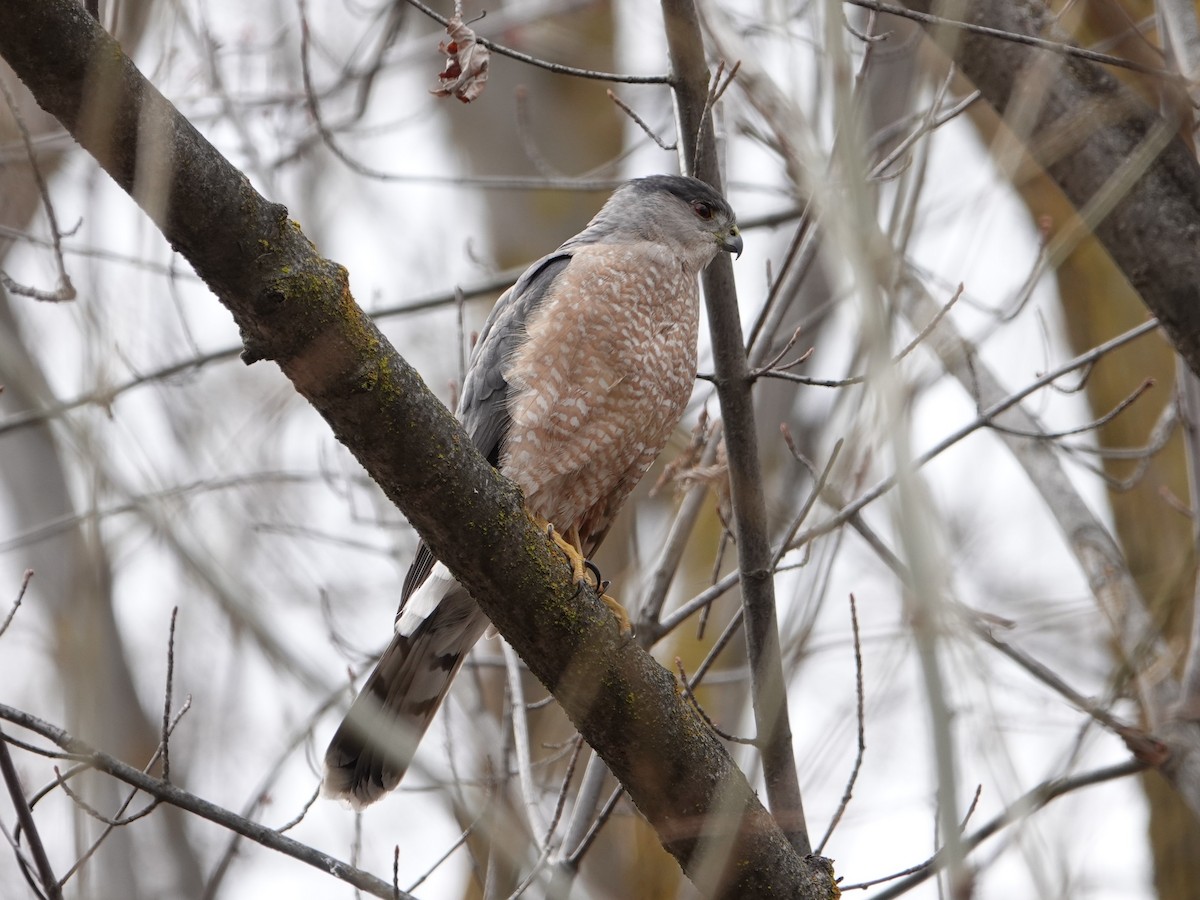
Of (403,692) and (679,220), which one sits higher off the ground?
(679,220)

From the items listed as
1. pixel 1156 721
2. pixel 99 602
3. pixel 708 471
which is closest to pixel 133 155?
pixel 99 602

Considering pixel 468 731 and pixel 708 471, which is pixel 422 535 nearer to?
pixel 468 731

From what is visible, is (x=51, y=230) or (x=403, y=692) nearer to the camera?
(x=51, y=230)

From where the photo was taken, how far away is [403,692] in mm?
3980

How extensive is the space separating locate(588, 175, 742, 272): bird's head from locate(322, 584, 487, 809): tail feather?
55.9 inches

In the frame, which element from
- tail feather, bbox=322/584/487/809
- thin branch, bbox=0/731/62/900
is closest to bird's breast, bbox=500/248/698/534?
tail feather, bbox=322/584/487/809

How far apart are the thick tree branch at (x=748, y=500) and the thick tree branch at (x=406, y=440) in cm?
21

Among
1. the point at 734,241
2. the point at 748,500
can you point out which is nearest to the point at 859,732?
the point at 748,500

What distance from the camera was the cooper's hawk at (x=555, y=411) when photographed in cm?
377

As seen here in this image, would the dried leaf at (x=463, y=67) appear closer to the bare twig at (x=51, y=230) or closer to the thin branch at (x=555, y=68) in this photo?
the thin branch at (x=555, y=68)

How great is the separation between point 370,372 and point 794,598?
941 millimetres

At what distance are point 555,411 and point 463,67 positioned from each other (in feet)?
3.72

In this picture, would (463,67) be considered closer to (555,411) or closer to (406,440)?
(406,440)

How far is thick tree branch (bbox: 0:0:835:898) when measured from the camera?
6.84ft
